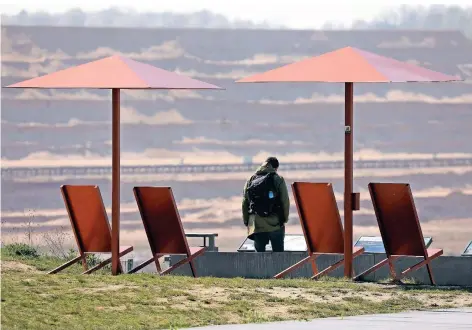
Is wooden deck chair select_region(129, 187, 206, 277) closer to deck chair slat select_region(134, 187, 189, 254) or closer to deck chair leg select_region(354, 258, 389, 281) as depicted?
deck chair slat select_region(134, 187, 189, 254)

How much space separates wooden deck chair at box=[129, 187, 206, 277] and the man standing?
36.5 inches

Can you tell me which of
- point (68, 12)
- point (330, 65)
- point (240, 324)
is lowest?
point (240, 324)

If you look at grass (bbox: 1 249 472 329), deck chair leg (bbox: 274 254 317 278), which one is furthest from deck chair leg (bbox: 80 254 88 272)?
deck chair leg (bbox: 274 254 317 278)

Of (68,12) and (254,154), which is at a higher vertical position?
(68,12)

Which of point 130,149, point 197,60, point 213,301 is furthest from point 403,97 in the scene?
point 213,301

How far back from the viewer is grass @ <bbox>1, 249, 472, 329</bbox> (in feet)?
36.5

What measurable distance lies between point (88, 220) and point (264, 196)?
64.0 inches

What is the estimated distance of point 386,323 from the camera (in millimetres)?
11062

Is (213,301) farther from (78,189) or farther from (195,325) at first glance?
(78,189)

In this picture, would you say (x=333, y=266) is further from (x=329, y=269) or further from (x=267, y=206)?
(x=267, y=206)

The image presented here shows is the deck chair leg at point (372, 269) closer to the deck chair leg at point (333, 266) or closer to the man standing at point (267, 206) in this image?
the deck chair leg at point (333, 266)

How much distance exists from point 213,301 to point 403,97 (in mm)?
40226

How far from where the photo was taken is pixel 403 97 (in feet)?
169

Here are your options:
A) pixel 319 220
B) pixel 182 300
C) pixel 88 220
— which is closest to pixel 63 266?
pixel 88 220
